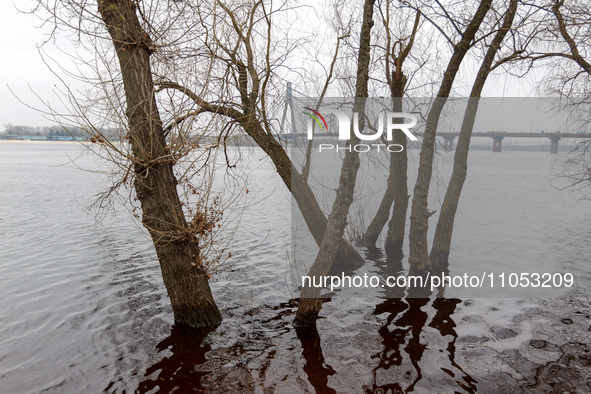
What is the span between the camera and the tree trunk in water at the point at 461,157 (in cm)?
902

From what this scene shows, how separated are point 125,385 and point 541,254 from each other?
12.0 metres

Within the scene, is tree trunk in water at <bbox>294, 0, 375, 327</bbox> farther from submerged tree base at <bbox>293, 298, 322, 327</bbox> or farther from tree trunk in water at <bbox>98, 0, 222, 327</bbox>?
tree trunk in water at <bbox>98, 0, 222, 327</bbox>

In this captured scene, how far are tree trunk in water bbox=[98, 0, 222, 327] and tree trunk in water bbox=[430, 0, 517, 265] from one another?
552 cm

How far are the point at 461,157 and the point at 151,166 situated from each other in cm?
646

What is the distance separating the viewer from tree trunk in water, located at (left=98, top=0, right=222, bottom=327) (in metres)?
6.56

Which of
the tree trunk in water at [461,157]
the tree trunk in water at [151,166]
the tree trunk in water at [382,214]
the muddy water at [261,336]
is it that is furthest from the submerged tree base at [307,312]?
the tree trunk in water at [382,214]

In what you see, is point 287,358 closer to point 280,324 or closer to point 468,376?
point 280,324

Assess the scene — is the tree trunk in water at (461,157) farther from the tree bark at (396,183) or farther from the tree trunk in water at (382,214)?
the tree trunk in water at (382,214)

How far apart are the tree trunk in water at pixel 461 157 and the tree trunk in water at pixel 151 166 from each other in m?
5.52

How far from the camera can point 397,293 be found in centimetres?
946

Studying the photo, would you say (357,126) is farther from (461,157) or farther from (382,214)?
(382,214)

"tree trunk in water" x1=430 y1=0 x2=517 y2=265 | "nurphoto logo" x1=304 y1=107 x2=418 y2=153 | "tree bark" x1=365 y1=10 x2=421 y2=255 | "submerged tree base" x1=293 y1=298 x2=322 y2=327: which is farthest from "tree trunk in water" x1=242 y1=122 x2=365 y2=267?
"tree trunk in water" x1=430 y1=0 x2=517 y2=265

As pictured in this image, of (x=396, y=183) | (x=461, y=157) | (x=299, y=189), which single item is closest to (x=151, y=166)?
(x=299, y=189)

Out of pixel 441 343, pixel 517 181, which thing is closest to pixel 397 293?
pixel 441 343
